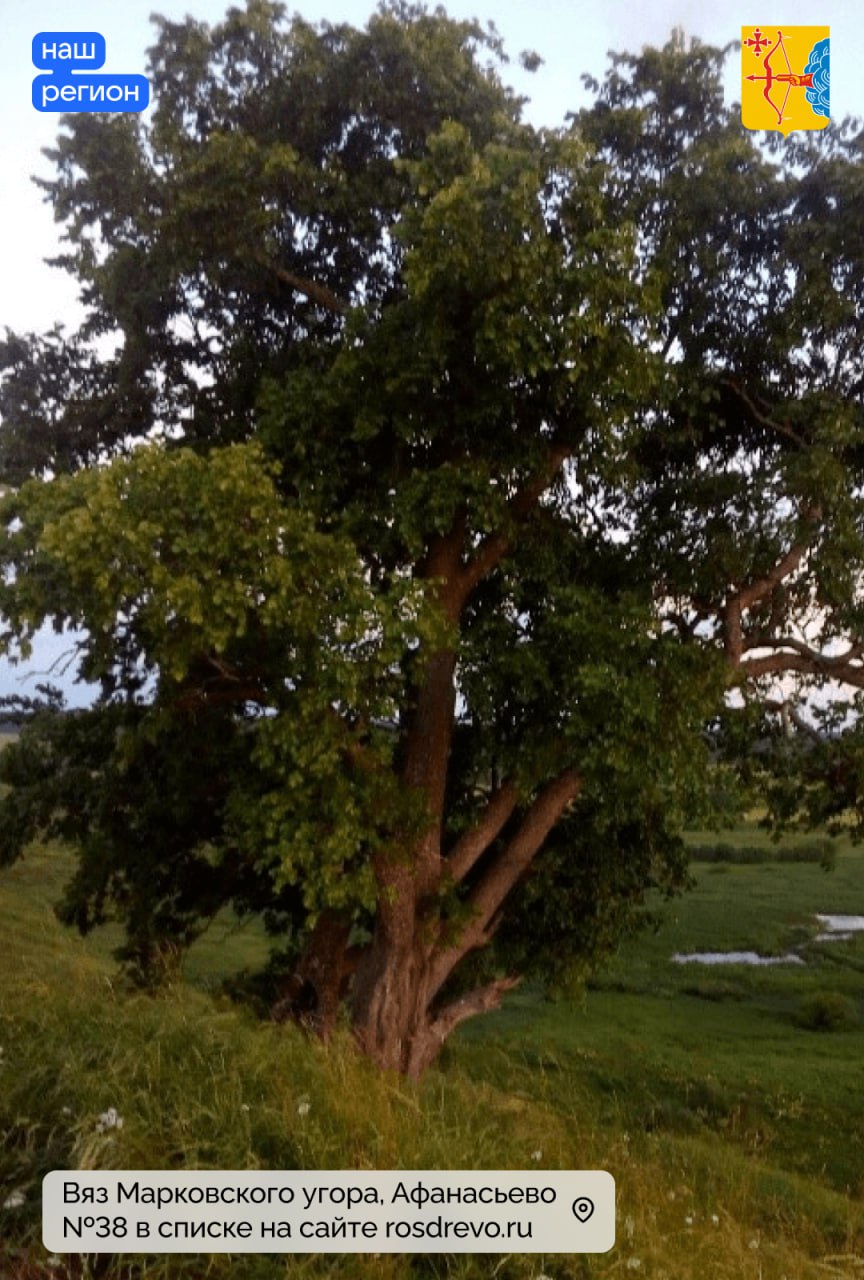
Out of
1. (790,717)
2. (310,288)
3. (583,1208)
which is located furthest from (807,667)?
(583,1208)

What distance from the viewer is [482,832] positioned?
1377 cm

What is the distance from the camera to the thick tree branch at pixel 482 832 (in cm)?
1365

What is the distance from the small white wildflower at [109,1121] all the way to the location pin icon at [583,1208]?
6.67 ft

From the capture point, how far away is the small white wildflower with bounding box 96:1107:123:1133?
482cm

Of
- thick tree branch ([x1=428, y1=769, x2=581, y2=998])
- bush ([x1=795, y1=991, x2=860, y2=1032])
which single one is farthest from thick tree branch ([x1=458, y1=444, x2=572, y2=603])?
bush ([x1=795, y1=991, x2=860, y2=1032])

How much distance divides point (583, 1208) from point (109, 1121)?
83.9 inches

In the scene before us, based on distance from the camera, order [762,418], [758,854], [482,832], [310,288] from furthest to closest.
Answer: [758,854] < [310,288] < [482,832] < [762,418]

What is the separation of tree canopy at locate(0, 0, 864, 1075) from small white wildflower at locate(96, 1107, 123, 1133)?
5.35m

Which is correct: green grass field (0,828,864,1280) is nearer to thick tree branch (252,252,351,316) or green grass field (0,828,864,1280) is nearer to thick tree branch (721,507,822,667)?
thick tree branch (721,507,822,667)

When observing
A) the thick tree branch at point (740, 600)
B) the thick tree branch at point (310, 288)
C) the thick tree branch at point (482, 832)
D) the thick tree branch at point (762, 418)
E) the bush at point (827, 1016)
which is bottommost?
the bush at point (827, 1016)

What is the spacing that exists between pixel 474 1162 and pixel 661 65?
13016mm

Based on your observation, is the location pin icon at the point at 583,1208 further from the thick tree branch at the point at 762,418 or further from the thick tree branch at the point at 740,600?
the thick tree branch at the point at 762,418

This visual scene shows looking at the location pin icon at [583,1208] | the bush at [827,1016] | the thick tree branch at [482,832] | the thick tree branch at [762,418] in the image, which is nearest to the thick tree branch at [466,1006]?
the thick tree branch at [482,832]
